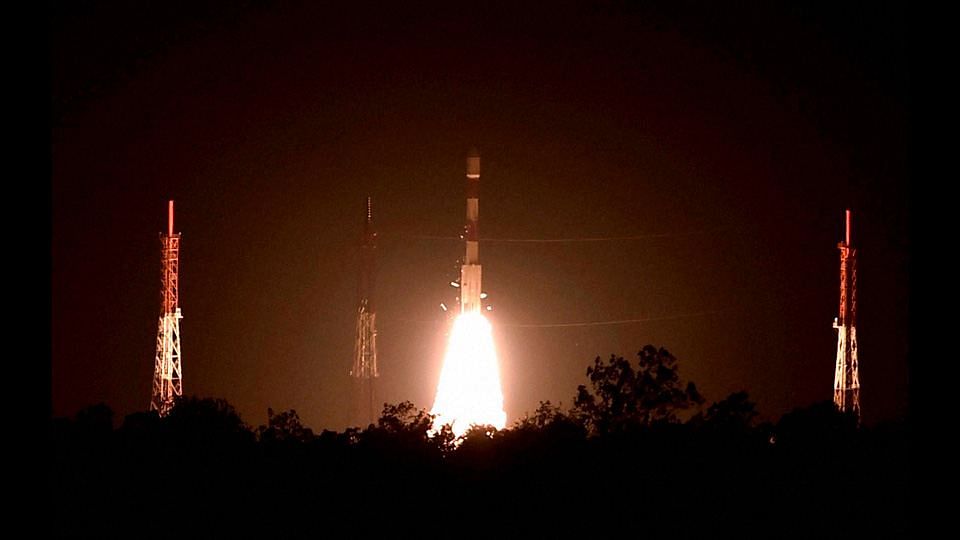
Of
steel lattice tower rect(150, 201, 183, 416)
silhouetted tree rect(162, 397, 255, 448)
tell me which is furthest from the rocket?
silhouetted tree rect(162, 397, 255, 448)

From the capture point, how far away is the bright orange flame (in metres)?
53.3

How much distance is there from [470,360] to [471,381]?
1066 mm

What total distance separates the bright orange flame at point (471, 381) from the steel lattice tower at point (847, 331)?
12.4 metres

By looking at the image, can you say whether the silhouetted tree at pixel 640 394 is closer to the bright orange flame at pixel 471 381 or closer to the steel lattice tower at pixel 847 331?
the steel lattice tower at pixel 847 331

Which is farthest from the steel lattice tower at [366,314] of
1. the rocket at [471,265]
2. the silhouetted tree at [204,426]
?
the silhouetted tree at [204,426]

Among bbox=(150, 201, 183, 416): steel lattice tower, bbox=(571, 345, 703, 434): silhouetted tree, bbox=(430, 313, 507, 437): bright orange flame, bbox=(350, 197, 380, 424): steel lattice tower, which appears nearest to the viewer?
bbox=(571, 345, 703, 434): silhouetted tree

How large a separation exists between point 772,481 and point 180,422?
39.6ft

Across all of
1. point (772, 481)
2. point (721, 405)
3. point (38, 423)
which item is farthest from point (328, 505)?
point (38, 423)

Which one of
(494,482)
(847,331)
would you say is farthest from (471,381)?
(494,482)

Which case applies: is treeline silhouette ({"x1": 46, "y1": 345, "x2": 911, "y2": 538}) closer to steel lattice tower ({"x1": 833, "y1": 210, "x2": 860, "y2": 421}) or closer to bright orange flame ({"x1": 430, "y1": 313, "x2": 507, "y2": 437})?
steel lattice tower ({"x1": 833, "y1": 210, "x2": 860, "y2": 421})

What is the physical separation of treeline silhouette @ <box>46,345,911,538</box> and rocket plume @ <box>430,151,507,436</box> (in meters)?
21.2

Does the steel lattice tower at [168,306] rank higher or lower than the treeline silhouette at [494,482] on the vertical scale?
higher

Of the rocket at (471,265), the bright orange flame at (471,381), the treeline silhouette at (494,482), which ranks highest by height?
the rocket at (471,265)

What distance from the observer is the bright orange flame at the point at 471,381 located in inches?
2098
